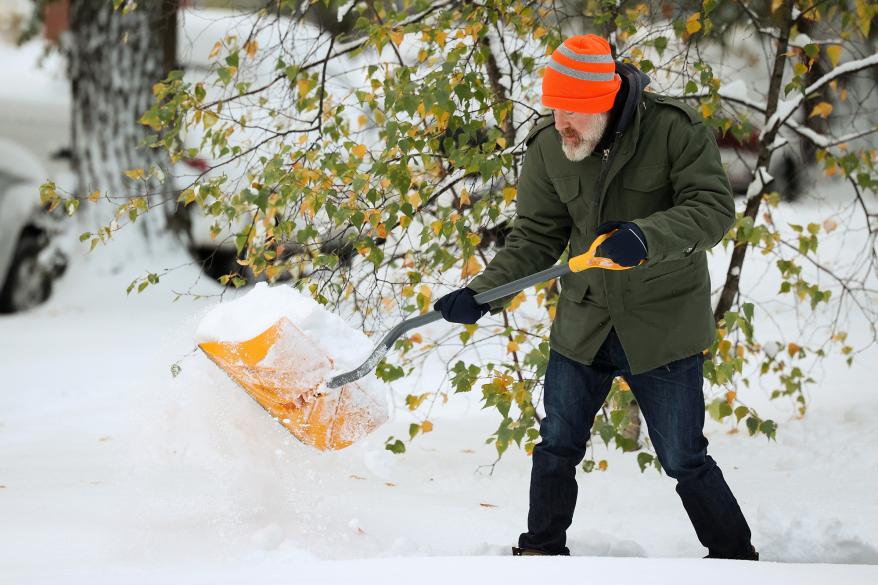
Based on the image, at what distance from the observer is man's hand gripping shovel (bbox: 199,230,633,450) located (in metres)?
2.87

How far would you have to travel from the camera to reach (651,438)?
2740mm

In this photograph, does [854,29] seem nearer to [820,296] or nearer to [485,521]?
[820,296]

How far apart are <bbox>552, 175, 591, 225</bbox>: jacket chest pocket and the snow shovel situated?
0.63ft

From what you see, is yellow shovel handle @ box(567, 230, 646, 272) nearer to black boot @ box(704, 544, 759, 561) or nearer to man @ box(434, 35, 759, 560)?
man @ box(434, 35, 759, 560)

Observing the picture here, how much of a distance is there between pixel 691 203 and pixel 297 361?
1.20m

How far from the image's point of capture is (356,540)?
3.18 meters

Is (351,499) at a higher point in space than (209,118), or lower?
lower

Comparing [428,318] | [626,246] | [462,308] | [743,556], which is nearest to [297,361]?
[428,318]

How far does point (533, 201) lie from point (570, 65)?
46 cm

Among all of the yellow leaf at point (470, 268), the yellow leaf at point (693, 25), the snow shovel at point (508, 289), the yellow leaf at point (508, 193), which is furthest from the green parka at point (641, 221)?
the yellow leaf at point (693, 25)

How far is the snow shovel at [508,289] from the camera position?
2352mm

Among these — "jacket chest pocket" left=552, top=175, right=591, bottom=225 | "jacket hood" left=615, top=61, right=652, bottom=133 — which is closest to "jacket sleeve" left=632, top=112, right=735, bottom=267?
"jacket hood" left=615, top=61, right=652, bottom=133

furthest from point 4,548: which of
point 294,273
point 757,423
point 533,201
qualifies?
point 757,423

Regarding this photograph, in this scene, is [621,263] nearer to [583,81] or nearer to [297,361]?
[583,81]
